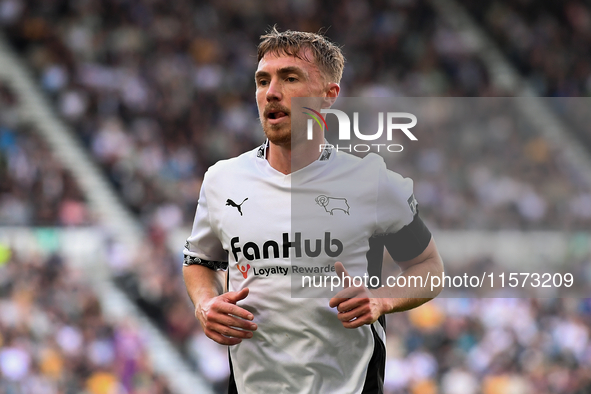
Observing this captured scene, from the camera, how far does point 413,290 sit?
355 centimetres

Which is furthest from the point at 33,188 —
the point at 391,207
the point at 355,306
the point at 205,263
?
the point at 355,306

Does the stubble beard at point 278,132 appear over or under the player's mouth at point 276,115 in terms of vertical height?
under

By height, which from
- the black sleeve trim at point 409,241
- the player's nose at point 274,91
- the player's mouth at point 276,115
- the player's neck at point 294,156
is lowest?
the black sleeve trim at point 409,241

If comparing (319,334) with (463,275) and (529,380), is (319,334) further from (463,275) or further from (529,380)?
(529,380)

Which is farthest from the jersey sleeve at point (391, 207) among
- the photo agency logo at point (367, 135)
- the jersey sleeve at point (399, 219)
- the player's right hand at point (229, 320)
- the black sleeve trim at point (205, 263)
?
the black sleeve trim at point (205, 263)

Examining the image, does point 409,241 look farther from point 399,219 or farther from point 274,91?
point 274,91

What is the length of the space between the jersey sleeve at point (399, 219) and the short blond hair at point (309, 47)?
1.68ft

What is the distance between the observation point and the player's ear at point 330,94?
3.67 m

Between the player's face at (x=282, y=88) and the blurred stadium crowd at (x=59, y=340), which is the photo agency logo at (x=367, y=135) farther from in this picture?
the blurred stadium crowd at (x=59, y=340)

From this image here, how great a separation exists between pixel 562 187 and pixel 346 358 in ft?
20.6

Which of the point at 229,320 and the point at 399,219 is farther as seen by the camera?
the point at 399,219

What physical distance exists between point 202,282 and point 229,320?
489 millimetres

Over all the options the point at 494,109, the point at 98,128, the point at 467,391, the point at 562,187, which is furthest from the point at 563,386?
the point at 98,128

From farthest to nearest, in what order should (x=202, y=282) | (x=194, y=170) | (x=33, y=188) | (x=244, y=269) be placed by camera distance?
1. (x=194, y=170)
2. (x=33, y=188)
3. (x=202, y=282)
4. (x=244, y=269)
